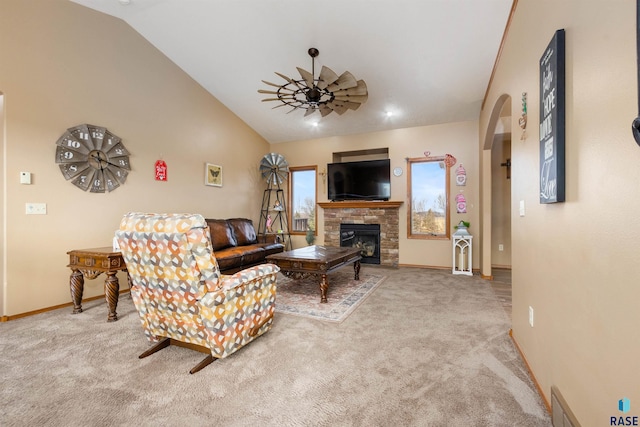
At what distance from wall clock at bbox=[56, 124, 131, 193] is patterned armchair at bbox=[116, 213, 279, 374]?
2.21 metres

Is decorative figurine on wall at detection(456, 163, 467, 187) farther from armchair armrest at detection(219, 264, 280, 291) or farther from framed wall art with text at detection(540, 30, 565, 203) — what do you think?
armchair armrest at detection(219, 264, 280, 291)

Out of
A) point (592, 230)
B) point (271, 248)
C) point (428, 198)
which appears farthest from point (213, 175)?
point (592, 230)

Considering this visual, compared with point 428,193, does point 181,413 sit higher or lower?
lower

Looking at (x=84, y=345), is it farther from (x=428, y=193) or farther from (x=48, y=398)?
(x=428, y=193)

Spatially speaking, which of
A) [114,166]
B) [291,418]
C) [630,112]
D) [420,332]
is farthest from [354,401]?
[114,166]

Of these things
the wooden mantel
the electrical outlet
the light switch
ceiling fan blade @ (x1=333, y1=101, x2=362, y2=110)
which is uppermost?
ceiling fan blade @ (x1=333, y1=101, x2=362, y2=110)

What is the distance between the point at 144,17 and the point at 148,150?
5.91 ft

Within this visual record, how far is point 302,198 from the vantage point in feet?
23.1

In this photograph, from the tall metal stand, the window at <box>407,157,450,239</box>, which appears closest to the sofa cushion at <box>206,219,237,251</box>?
the tall metal stand

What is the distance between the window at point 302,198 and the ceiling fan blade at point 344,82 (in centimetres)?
349

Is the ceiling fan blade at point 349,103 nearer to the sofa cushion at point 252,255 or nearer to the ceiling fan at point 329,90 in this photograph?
the ceiling fan at point 329,90

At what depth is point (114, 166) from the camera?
3.97 m

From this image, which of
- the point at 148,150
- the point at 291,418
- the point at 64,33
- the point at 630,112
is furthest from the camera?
the point at 148,150

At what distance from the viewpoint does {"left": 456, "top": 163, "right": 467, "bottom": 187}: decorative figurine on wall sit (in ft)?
18.2
